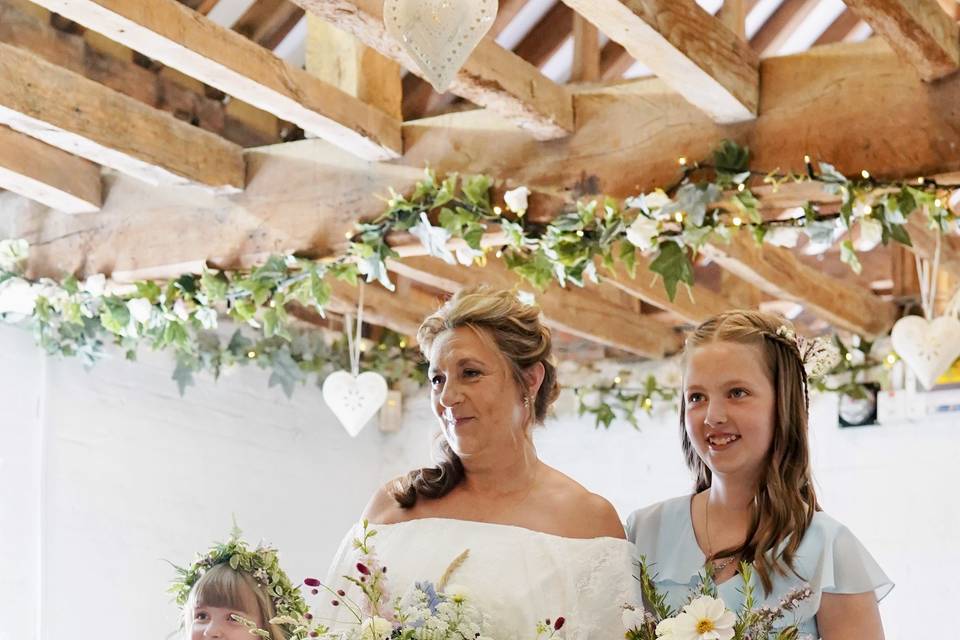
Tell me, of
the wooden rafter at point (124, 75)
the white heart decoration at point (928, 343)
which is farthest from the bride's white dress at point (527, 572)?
the white heart decoration at point (928, 343)

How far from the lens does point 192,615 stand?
340 centimetres

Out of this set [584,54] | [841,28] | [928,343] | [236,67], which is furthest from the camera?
[841,28]

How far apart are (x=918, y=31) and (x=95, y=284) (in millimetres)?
2787

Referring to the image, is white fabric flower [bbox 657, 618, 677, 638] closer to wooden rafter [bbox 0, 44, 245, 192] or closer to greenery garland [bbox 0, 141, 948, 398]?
greenery garland [bbox 0, 141, 948, 398]

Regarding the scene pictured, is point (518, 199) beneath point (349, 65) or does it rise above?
beneath

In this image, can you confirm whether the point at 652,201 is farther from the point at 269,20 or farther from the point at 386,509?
the point at 269,20

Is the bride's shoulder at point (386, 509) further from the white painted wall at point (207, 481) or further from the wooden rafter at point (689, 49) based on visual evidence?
the white painted wall at point (207, 481)

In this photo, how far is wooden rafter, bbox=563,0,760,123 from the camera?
10.6 ft

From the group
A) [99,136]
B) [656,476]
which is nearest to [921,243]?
[656,476]

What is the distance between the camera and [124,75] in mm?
4879

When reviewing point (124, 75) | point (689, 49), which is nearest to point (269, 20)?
point (124, 75)

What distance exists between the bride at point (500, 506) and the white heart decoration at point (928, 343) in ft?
8.61

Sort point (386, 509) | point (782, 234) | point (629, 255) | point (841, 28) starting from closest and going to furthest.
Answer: point (386, 509)
point (782, 234)
point (629, 255)
point (841, 28)

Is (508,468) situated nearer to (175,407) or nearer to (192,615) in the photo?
(192,615)
